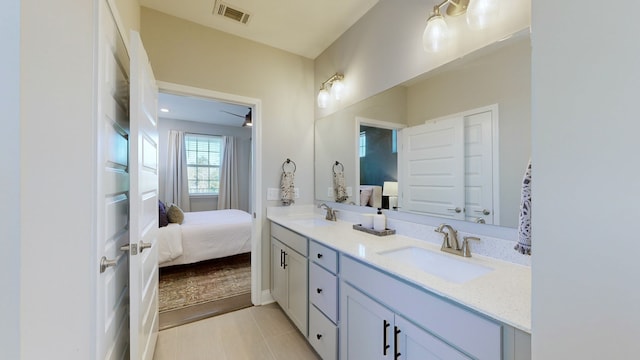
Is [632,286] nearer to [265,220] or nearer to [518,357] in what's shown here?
[518,357]

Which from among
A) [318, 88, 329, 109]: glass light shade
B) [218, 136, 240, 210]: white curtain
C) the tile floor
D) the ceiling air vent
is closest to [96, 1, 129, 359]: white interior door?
the tile floor

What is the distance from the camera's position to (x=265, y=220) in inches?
96.8

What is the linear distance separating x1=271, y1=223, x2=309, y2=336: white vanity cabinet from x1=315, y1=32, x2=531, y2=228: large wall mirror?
673 millimetres

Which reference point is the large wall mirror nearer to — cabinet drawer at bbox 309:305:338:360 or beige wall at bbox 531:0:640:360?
beige wall at bbox 531:0:640:360

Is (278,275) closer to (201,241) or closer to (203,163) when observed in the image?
(201,241)

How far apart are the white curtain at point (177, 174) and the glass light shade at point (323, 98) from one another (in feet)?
13.8

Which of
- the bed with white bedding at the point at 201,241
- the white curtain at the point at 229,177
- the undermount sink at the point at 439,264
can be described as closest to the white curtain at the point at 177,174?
the white curtain at the point at 229,177

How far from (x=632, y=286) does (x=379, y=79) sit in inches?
71.4

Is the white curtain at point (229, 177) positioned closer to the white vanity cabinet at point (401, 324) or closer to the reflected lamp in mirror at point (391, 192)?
the reflected lamp in mirror at point (391, 192)

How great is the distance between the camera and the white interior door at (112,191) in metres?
0.93

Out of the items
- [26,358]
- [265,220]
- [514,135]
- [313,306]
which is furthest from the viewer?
[265,220]

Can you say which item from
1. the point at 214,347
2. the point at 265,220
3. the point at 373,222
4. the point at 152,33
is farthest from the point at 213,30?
the point at 214,347

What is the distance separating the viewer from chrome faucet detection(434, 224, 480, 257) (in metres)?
1.29

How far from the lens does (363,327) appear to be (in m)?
1.25
